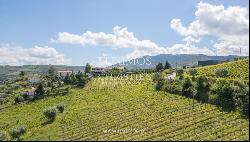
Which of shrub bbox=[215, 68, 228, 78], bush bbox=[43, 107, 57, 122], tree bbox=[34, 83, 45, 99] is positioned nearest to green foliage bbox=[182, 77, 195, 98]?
shrub bbox=[215, 68, 228, 78]

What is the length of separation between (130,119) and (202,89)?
23.1 meters

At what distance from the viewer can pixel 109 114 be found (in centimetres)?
9531

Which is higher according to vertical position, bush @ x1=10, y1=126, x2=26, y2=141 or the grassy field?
the grassy field

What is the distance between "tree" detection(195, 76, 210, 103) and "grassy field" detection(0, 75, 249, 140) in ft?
10.2

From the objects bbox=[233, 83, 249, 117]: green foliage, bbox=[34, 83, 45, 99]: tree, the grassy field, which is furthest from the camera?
bbox=[34, 83, 45, 99]: tree

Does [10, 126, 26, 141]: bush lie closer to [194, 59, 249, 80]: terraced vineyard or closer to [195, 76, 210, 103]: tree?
[195, 76, 210, 103]: tree

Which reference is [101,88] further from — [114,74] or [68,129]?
[68,129]

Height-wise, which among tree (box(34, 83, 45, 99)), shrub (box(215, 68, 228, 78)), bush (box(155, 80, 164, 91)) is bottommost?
tree (box(34, 83, 45, 99))

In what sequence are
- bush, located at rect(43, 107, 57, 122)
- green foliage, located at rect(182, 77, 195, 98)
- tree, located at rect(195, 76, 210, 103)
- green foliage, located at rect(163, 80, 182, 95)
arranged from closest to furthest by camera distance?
tree, located at rect(195, 76, 210, 103)
bush, located at rect(43, 107, 57, 122)
green foliage, located at rect(182, 77, 195, 98)
green foliage, located at rect(163, 80, 182, 95)

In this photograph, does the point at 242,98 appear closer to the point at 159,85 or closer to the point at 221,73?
the point at 221,73

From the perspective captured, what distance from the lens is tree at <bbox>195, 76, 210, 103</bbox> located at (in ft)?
319

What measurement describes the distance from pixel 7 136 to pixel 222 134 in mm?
44758

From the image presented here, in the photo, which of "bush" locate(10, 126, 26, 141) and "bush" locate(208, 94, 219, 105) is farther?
"bush" locate(208, 94, 219, 105)

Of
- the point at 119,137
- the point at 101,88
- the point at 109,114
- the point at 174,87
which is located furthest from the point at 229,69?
the point at 119,137
